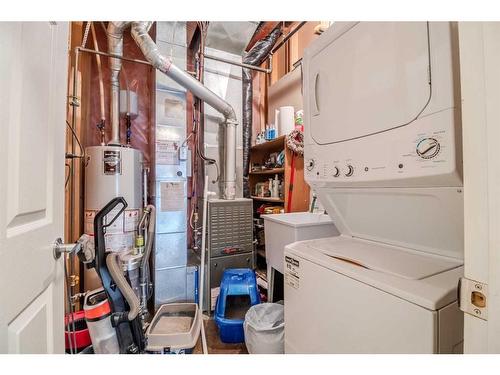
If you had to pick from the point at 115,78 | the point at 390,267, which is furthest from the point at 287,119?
the point at 390,267

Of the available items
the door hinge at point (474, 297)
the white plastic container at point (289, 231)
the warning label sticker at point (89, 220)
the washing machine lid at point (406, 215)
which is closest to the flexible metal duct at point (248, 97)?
the white plastic container at point (289, 231)

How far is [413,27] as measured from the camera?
2.37 ft

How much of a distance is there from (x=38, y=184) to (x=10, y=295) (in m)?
0.30

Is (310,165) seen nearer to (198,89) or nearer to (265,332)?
(265,332)

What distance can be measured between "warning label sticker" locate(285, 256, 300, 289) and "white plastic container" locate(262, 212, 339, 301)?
521 millimetres

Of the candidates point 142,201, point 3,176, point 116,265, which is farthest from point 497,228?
point 142,201

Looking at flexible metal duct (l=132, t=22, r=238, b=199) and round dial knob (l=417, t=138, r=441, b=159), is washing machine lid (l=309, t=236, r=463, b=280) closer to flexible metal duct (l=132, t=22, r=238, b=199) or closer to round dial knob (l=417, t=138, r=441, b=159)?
round dial knob (l=417, t=138, r=441, b=159)

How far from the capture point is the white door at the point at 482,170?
1.27 ft

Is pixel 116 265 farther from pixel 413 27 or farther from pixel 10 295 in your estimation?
pixel 413 27

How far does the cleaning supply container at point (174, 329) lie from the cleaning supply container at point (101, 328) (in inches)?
10.3

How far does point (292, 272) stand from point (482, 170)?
802mm

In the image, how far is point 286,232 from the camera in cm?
168

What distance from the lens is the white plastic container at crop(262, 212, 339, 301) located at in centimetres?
160

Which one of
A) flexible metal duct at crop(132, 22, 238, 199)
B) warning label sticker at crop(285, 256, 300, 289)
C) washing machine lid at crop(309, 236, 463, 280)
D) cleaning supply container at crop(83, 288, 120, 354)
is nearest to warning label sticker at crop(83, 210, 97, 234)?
cleaning supply container at crop(83, 288, 120, 354)
